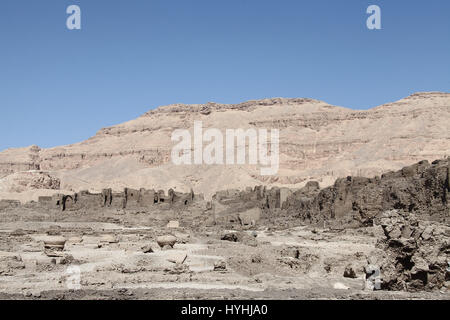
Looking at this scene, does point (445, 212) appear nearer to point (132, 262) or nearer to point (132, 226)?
point (132, 262)

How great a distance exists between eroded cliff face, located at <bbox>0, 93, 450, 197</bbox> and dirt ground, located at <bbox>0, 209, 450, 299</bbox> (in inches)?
2242

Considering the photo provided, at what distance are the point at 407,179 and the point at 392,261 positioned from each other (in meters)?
19.7

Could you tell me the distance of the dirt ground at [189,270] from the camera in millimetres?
10734

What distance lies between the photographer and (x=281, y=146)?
11669cm

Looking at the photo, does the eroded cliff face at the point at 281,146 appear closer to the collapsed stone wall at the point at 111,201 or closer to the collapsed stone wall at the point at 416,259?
the collapsed stone wall at the point at 111,201

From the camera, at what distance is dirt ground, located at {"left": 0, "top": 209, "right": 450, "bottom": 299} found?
10734mm

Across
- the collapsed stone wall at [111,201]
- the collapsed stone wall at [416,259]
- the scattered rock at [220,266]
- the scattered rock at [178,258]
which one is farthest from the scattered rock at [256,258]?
the collapsed stone wall at [111,201]

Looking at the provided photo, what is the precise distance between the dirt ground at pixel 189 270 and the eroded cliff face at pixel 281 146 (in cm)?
5694

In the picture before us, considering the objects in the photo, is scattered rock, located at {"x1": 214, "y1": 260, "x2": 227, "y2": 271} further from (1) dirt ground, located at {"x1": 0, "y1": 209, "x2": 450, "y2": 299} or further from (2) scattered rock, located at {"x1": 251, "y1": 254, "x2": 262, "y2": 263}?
(2) scattered rock, located at {"x1": 251, "y1": 254, "x2": 262, "y2": 263}

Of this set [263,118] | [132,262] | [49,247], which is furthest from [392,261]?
[263,118]

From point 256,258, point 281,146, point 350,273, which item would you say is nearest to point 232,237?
point 256,258

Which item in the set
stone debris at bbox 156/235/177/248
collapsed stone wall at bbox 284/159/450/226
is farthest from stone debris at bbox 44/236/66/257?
collapsed stone wall at bbox 284/159/450/226

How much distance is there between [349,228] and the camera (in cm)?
3098

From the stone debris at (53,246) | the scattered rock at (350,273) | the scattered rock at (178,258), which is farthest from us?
the stone debris at (53,246)
